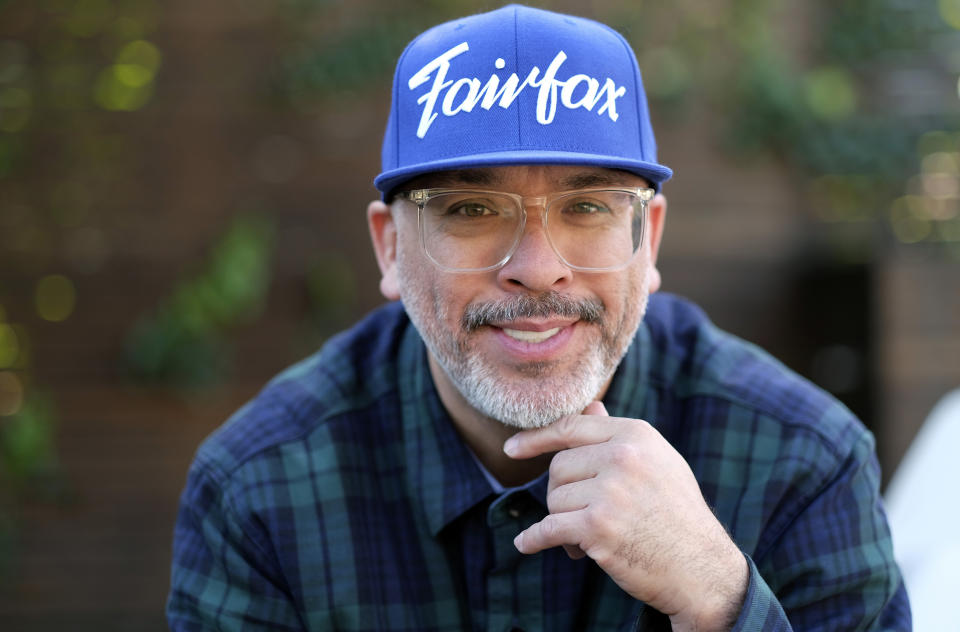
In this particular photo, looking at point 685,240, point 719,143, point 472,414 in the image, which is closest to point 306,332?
point 685,240

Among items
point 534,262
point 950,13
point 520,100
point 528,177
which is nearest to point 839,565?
point 534,262

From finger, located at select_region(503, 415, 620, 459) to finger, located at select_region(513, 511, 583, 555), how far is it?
0.13 meters

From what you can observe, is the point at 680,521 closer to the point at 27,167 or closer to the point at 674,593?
the point at 674,593

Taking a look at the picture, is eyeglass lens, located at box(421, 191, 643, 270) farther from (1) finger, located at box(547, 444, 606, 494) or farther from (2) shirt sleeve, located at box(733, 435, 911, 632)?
(2) shirt sleeve, located at box(733, 435, 911, 632)

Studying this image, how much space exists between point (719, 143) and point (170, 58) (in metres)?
2.46

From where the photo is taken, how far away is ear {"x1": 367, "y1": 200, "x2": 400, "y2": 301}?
1.76 metres

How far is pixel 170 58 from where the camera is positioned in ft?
13.0

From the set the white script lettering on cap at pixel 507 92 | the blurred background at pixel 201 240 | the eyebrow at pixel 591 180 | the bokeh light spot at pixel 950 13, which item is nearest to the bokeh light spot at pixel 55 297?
the blurred background at pixel 201 240

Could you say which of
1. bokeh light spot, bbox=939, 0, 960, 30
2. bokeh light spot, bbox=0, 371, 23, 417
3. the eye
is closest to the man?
the eye

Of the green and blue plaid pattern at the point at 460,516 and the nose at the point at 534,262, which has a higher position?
the nose at the point at 534,262

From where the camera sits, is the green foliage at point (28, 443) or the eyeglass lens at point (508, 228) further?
the green foliage at point (28, 443)

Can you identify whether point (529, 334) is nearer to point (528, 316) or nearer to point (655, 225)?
point (528, 316)

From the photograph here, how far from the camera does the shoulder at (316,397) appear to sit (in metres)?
1.74

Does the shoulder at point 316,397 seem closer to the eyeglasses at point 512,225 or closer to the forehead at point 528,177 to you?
the eyeglasses at point 512,225
